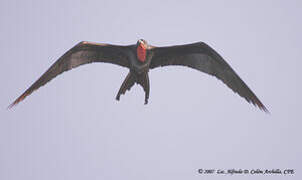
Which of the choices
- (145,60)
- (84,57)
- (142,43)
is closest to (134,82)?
(145,60)

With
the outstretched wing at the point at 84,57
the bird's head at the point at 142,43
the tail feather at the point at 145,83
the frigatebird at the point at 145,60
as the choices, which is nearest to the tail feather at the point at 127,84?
the frigatebird at the point at 145,60

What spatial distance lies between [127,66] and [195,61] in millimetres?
1756

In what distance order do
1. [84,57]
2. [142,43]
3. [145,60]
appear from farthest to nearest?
[84,57], [145,60], [142,43]

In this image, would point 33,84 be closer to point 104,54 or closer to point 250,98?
point 104,54

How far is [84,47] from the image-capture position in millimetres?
12281

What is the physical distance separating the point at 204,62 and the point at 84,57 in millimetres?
3037

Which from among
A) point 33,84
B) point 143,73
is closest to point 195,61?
point 143,73

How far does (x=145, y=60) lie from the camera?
12.2m

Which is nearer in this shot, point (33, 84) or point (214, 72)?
point (33, 84)

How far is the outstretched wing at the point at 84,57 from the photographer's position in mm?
11617

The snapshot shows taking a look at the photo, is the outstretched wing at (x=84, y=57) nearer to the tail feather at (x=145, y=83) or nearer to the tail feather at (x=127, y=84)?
the tail feather at (x=127, y=84)

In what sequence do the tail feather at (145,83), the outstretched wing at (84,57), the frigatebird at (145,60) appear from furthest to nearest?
the tail feather at (145,83) → the frigatebird at (145,60) → the outstretched wing at (84,57)

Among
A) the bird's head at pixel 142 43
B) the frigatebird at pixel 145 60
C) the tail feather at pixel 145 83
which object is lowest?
the tail feather at pixel 145 83

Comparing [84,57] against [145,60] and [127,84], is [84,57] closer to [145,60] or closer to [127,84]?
[127,84]
